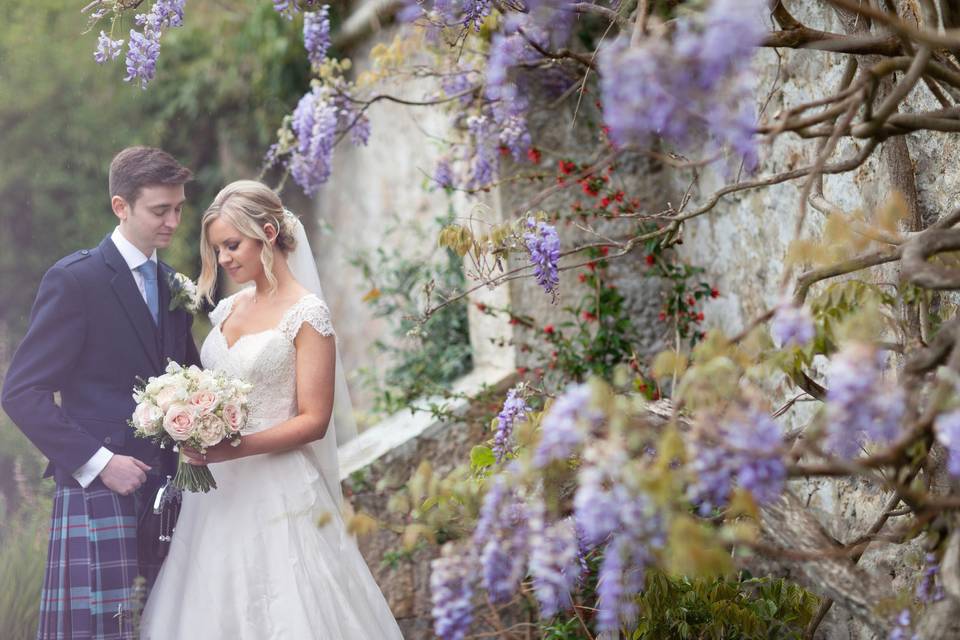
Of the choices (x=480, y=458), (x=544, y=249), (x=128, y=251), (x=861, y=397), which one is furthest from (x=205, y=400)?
(x=861, y=397)

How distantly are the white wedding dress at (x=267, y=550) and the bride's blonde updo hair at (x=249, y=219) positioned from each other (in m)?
0.21

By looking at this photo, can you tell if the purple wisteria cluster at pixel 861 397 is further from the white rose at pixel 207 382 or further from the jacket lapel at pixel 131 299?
the jacket lapel at pixel 131 299

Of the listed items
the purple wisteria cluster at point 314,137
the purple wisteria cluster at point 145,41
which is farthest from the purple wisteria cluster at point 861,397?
the purple wisteria cluster at point 314,137

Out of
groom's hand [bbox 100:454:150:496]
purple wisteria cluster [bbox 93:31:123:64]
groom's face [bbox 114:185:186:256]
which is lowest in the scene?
groom's hand [bbox 100:454:150:496]

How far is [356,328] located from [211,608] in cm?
335

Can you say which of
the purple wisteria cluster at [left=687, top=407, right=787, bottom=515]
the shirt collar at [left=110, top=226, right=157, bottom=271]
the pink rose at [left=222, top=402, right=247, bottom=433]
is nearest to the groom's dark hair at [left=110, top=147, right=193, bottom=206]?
the shirt collar at [left=110, top=226, right=157, bottom=271]

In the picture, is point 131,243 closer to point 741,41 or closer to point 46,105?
point 46,105

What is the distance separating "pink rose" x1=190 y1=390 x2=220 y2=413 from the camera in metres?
2.84

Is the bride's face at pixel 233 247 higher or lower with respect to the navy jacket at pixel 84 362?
higher

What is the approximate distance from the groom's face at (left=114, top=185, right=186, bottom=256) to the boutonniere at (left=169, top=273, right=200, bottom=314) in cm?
13

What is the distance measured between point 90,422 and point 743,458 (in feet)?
7.16

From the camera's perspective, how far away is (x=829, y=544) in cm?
202

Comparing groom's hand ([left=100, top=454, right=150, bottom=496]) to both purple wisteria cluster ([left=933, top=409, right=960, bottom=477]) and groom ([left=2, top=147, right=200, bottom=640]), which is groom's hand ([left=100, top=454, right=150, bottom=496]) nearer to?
groom ([left=2, top=147, right=200, bottom=640])

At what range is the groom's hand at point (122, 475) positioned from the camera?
9.87 ft
